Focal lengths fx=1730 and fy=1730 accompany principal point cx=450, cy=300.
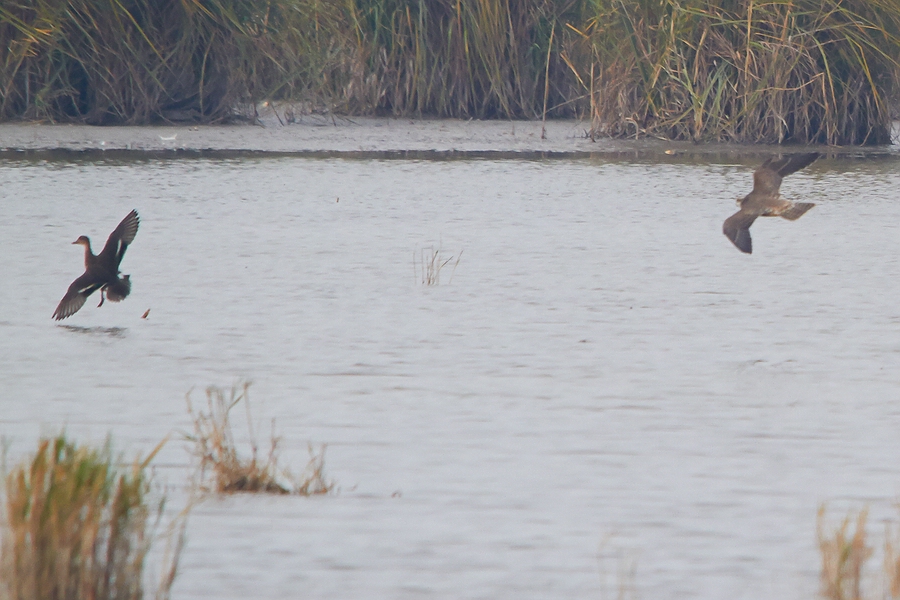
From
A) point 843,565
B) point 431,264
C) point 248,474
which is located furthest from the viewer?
point 431,264

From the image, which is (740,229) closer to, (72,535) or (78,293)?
(78,293)

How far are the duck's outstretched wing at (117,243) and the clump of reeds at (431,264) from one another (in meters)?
1.59

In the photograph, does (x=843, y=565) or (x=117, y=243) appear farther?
(x=117, y=243)

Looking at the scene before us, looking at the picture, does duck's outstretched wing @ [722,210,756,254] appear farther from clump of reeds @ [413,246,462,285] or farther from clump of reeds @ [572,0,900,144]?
clump of reeds @ [572,0,900,144]

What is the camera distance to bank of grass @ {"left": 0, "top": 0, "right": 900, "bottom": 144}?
50.6 ft

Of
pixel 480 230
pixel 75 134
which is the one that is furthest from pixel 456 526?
pixel 75 134

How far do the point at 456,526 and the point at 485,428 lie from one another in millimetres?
1101

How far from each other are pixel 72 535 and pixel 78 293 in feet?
12.8

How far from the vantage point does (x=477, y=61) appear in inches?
703

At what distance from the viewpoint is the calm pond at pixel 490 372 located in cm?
400

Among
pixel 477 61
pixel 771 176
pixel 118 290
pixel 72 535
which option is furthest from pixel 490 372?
pixel 477 61

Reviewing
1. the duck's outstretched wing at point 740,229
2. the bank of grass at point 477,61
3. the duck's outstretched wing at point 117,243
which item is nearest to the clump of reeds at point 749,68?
the bank of grass at point 477,61

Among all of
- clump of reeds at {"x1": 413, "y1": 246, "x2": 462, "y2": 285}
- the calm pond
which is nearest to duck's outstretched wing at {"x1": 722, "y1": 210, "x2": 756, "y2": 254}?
the calm pond

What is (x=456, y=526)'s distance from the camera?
4184 mm
